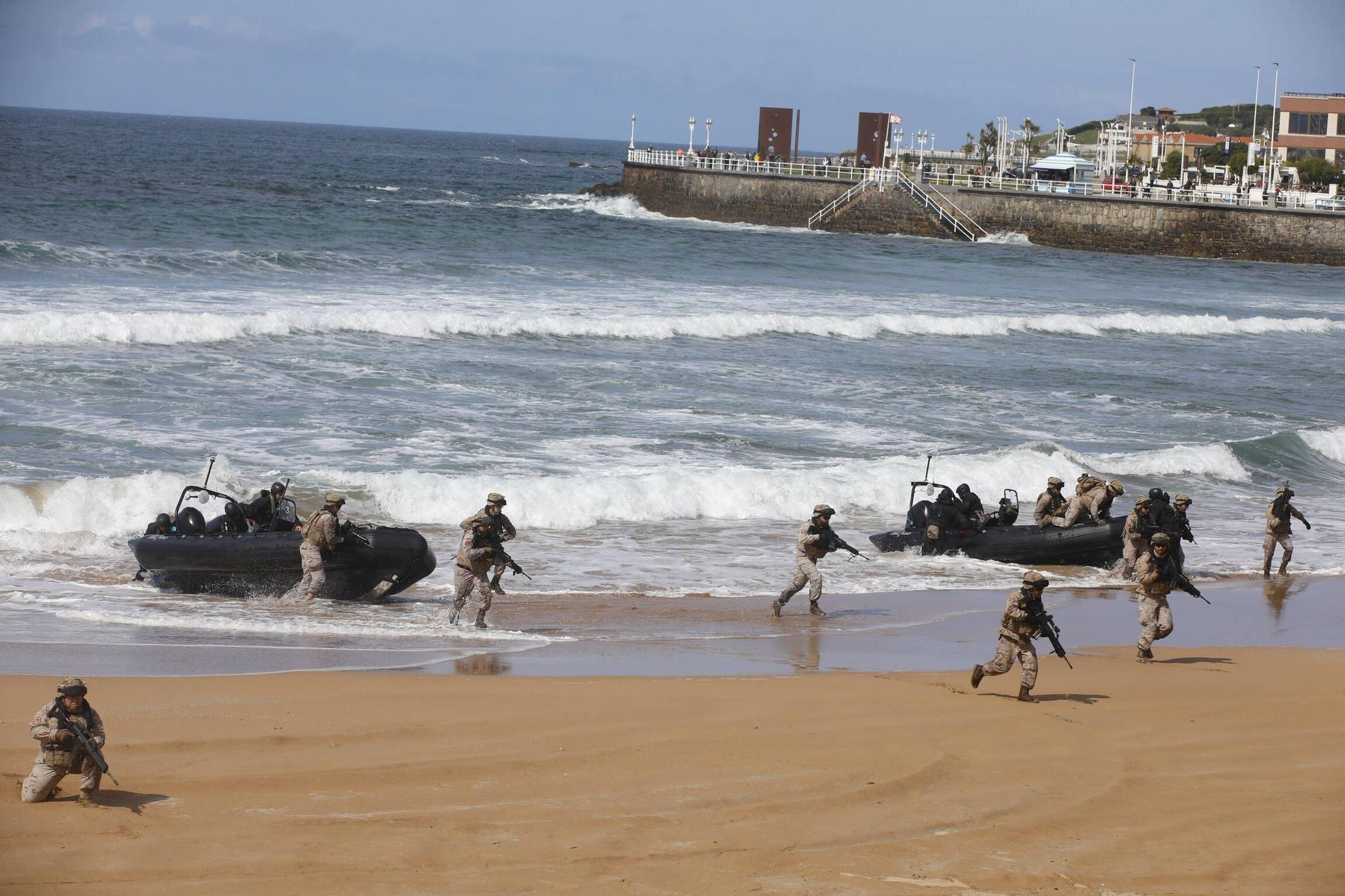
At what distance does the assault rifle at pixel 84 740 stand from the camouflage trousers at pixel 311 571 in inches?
204

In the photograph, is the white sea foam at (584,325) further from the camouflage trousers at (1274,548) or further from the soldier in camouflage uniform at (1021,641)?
the soldier in camouflage uniform at (1021,641)

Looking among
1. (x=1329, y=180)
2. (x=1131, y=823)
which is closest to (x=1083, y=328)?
(x=1131, y=823)

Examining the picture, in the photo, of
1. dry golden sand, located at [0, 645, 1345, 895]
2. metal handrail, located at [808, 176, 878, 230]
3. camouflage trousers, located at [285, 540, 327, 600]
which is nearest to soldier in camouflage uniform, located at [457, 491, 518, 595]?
camouflage trousers, located at [285, 540, 327, 600]

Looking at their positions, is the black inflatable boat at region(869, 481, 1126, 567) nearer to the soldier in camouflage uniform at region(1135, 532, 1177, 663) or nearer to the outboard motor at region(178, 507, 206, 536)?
the soldier in camouflage uniform at region(1135, 532, 1177, 663)

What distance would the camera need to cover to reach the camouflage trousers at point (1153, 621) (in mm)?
11297

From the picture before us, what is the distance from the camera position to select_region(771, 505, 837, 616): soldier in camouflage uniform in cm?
1263

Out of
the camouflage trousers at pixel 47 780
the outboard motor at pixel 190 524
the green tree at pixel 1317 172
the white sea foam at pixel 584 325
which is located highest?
the green tree at pixel 1317 172

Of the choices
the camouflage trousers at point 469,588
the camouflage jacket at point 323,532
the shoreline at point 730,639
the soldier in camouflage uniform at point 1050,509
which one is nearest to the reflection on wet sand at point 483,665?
the shoreline at point 730,639

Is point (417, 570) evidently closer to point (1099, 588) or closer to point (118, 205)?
point (1099, 588)

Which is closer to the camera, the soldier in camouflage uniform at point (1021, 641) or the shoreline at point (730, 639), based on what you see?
the soldier in camouflage uniform at point (1021, 641)

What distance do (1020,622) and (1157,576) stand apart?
211 cm

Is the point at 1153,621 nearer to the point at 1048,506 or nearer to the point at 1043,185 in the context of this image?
A: the point at 1048,506

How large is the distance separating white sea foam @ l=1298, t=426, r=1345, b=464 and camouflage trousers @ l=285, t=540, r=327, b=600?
55.4ft

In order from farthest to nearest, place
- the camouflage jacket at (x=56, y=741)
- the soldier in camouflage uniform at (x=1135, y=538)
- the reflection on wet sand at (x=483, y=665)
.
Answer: the soldier in camouflage uniform at (x=1135, y=538) < the reflection on wet sand at (x=483, y=665) < the camouflage jacket at (x=56, y=741)
